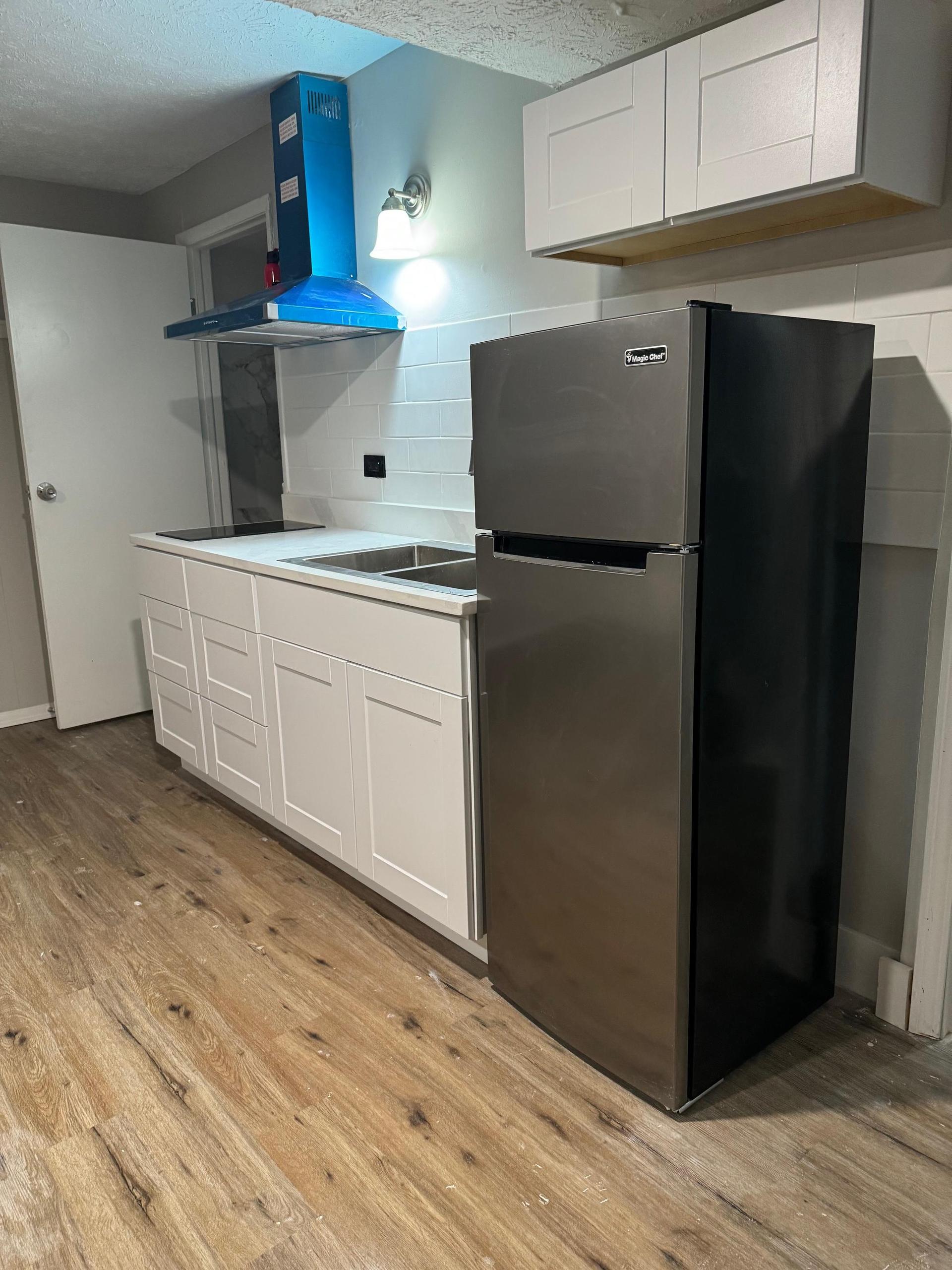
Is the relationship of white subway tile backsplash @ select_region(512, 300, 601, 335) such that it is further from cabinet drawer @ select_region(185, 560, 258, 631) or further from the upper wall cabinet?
cabinet drawer @ select_region(185, 560, 258, 631)

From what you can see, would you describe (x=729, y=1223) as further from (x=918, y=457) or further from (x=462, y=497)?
(x=462, y=497)

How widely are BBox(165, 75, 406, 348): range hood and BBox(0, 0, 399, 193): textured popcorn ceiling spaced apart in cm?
11

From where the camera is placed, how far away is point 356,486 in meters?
3.34

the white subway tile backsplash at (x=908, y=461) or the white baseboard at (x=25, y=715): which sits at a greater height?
the white subway tile backsplash at (x=908, y=461)

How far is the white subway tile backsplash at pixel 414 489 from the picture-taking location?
9.64ft

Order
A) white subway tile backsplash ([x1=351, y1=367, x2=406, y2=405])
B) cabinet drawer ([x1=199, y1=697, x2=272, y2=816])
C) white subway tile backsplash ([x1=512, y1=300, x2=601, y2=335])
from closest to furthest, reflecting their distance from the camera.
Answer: white subway tile backsplash ([x1=512, y1=300, x2=601, y2=335]) → cabinet drawer ([x1=199, y1=697, x2=272, y2=816]) → white subway tile backsplash ([x1=351, y1=367, x2=406, y2=405])

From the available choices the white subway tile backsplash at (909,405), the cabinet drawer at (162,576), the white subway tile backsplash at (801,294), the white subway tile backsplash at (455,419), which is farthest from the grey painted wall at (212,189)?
the white subway tile backsplash at (909,405)

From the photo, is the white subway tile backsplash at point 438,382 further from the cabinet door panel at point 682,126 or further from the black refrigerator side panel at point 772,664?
the black refrigerator side panel at point 772,664

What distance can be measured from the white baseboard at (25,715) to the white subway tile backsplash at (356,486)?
71.5 inches

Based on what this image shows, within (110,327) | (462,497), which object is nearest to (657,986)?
(462,497)

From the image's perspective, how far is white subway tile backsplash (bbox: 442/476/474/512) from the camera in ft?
9.19

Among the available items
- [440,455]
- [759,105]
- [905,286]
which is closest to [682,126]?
[759,105]

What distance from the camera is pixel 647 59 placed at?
1.65m

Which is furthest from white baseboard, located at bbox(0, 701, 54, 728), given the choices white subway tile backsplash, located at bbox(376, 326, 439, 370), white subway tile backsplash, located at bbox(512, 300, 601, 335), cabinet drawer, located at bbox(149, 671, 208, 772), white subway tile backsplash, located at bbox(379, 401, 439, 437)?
white subway tile backsplash, located at bbox(512, 300, 601, 335)
